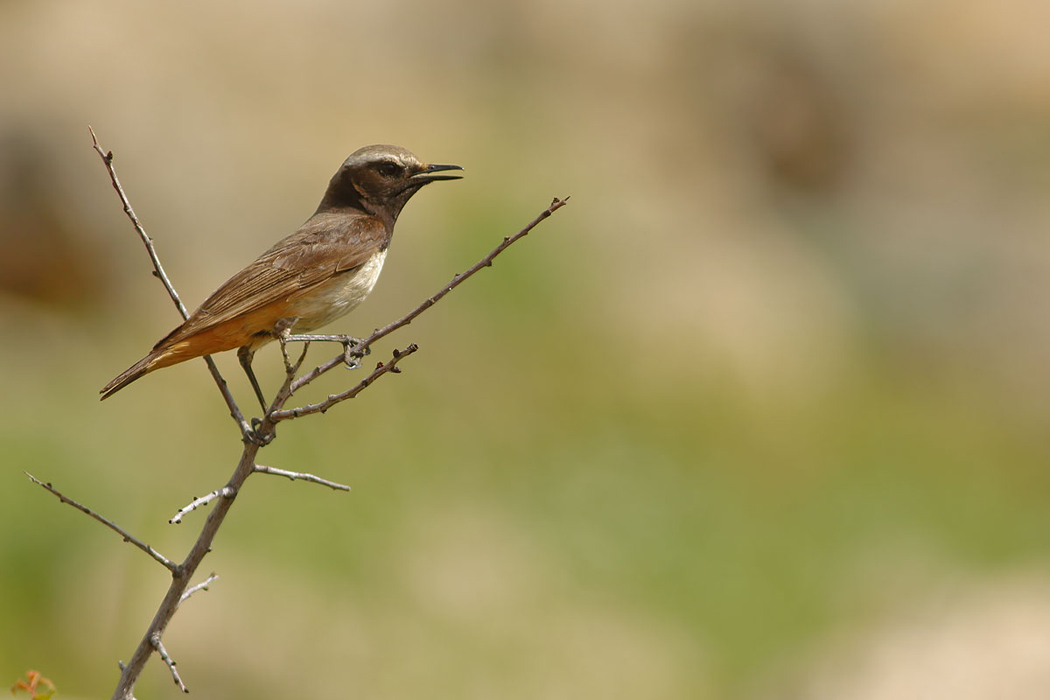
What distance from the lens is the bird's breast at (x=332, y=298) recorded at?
5.38 m

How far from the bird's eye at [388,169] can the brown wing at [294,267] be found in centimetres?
26

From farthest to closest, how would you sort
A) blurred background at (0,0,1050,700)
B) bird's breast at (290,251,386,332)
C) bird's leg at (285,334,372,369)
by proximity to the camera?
blurred background at (0,0,1050,700), bird's breast at (290,251,386,332), bird's leg at (285,334,372,369)

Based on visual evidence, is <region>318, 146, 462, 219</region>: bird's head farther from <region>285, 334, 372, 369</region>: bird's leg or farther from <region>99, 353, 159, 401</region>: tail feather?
<region>99, 353, 159, 401</region>: tail feather

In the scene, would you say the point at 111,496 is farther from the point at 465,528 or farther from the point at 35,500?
the point at 465,528

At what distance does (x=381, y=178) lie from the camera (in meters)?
5.85

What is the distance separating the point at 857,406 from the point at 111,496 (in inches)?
383

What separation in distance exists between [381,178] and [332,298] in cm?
77

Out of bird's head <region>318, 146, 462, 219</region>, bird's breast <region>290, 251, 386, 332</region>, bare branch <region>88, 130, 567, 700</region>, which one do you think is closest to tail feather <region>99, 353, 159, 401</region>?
bare branch <region>88, 130, 567, 700</region>

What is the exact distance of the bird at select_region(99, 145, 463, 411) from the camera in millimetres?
5082

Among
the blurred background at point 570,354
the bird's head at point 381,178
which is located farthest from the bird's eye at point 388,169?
the blurred background at point 570,354

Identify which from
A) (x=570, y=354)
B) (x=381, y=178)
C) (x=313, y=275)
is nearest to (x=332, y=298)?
(x=313, y=275)

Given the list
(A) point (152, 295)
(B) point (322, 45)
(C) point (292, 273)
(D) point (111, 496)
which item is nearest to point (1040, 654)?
(C) point (292, 273)

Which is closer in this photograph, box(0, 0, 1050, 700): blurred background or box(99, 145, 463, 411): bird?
Result: box(99, 145, 463, 411): bird

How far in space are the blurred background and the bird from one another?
4.43m
